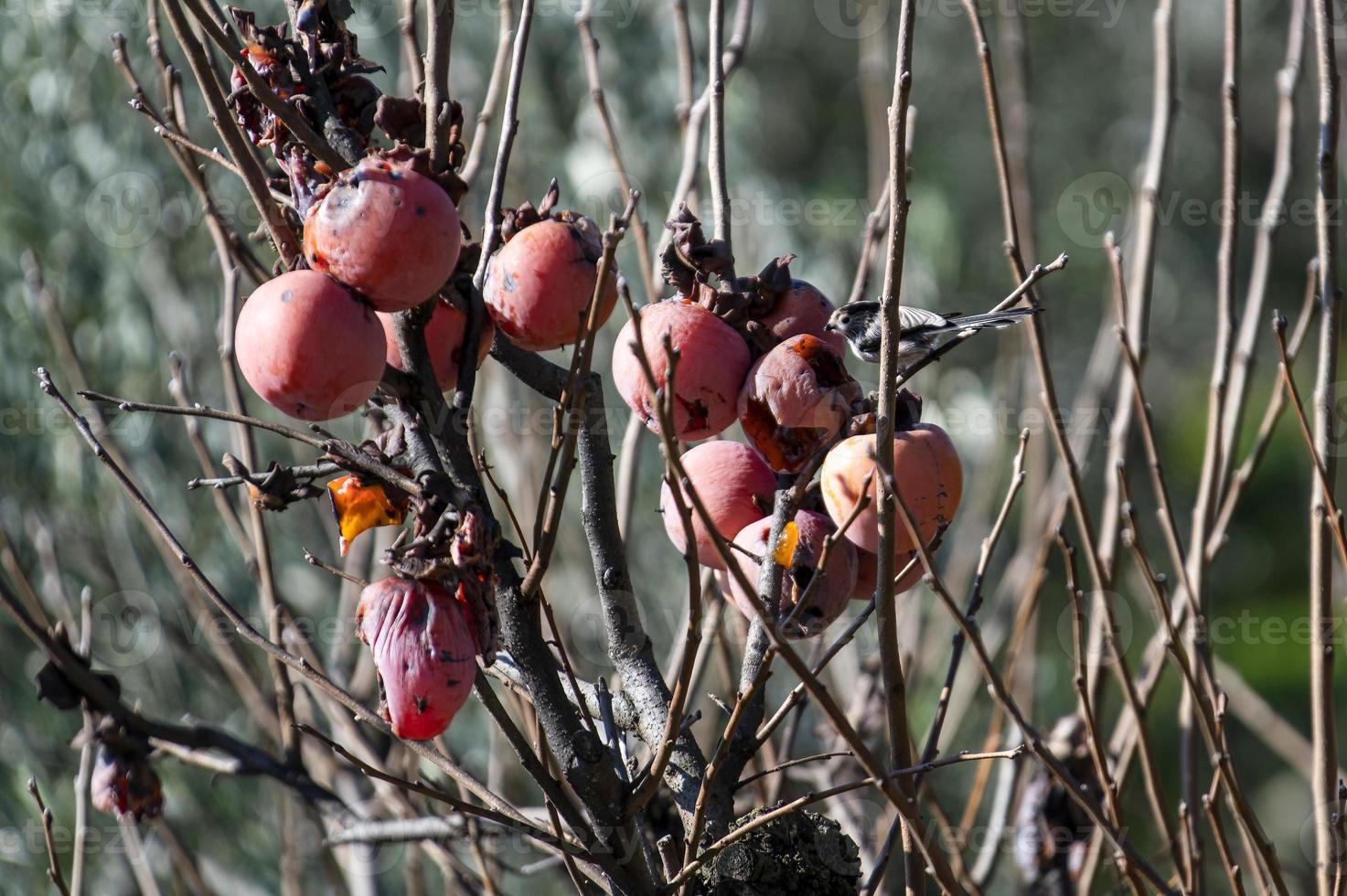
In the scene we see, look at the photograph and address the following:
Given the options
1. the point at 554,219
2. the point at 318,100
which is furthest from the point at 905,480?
the point at 318,100

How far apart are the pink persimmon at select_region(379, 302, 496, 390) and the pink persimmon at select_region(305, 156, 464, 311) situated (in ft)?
0.23

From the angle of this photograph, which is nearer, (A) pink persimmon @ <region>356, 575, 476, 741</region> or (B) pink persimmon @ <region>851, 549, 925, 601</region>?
(A) pink persimmon @ <region>356, 575, 476, 741</region>

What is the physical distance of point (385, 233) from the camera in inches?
30.0

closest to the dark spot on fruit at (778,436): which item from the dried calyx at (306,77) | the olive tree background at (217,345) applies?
the dried calyx at (306,77)

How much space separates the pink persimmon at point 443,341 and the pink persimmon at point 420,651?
171 mm

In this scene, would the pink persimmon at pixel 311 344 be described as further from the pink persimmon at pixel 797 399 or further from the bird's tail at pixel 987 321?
the bird's tail at pixel 987 321

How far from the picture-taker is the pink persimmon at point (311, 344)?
0.77 m

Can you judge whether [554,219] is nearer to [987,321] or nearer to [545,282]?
[545,282]

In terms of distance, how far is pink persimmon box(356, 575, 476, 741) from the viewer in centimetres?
76

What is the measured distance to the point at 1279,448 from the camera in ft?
22.5

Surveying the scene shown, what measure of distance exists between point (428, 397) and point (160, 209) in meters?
2.79

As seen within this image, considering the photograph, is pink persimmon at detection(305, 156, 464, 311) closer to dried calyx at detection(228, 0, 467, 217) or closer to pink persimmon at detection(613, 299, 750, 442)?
dried calyx at detection(228, 0, 467, 217)

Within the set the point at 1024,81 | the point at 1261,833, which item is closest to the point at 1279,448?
the point at 1024,81

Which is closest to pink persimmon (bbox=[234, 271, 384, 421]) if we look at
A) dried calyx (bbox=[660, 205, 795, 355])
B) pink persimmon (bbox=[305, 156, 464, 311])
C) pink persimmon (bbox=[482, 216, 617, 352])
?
pink persimmon (bbox=[305, 156, 464, 311])
